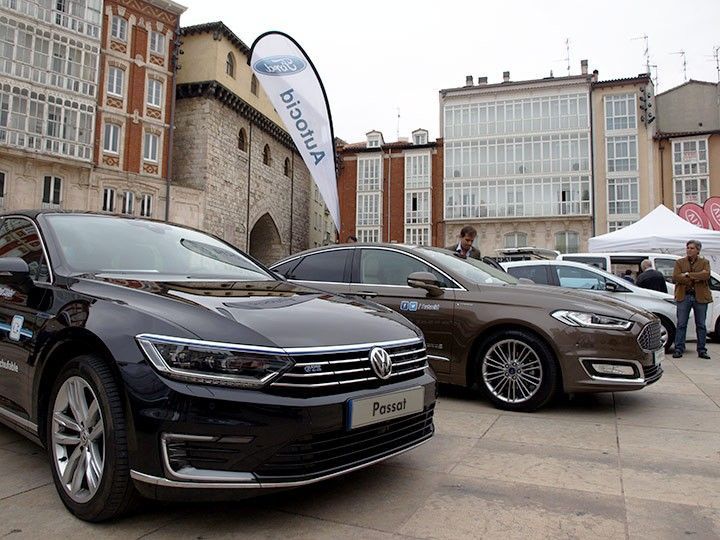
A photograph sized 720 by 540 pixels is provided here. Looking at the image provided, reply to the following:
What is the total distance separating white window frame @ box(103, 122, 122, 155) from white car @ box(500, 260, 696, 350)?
2521 centimetres

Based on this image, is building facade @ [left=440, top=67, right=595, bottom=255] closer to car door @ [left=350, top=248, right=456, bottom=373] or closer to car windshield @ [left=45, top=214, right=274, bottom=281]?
car door @ [left=350, top=248, right=456, bottom=373]

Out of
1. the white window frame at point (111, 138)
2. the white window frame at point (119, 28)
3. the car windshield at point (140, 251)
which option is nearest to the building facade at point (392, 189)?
the white window frame at point (119, 28)

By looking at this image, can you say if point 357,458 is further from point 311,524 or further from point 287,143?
point 287,143

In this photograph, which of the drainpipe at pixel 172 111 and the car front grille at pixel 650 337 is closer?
the car front grille at pixel 650 337

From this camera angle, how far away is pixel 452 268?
545cm

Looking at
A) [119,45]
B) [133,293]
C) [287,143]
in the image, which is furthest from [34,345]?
[287,143]

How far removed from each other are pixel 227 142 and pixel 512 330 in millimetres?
31873

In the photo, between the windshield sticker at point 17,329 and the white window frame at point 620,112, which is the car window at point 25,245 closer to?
the windshield sticker at point 17,329

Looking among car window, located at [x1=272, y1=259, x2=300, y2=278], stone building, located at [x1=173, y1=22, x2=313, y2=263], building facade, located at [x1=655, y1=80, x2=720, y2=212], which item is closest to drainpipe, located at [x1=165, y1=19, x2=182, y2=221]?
stone building, located at [x1=173, y1=22, x2=313, y2=263]

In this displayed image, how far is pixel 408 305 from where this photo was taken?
5.36 metres

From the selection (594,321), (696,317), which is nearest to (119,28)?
(696,317)

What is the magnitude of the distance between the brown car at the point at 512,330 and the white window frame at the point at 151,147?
2773 cm

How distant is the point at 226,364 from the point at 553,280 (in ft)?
26.4

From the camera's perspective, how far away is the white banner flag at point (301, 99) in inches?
460
